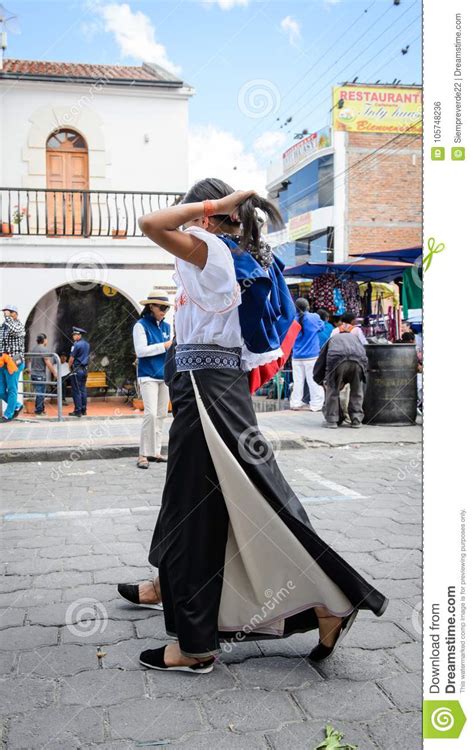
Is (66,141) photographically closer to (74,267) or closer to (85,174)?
(85,174)

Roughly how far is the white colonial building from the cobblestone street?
11606 mm

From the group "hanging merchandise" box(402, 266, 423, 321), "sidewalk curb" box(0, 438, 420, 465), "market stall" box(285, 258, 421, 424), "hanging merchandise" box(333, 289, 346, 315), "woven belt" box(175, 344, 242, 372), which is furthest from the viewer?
"hanging merchandise" box(333, 289, 346, 315)

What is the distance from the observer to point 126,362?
1881 centimetres

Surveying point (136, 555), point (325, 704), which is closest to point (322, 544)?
point (325, 704)

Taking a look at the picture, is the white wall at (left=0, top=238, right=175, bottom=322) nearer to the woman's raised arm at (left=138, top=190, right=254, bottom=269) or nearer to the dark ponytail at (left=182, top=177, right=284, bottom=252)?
the dark ponytail at (left=182, top=177, right=284, bottom=252)

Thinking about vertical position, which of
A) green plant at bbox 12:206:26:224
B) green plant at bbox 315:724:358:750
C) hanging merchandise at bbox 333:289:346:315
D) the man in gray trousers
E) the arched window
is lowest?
green plant at bbox 315:724:358:750

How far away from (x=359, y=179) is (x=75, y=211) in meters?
19.6

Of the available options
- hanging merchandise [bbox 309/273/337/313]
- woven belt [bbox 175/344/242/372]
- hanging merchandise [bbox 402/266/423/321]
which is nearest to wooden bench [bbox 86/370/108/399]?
hanging merchandise [bbox 309/273/337/313]

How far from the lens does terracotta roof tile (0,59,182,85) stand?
16.6m

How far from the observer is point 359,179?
33.2 metres
